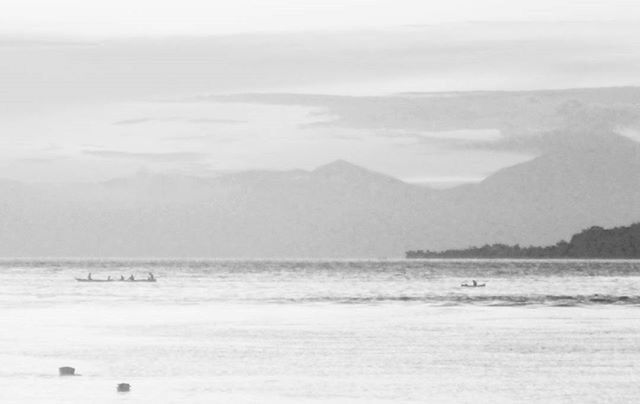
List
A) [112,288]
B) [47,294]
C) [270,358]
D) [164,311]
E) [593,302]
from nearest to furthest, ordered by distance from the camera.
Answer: [270,358], [164,311], [593,302], [47,294], [112,288]

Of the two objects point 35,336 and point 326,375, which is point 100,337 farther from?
point 326,375

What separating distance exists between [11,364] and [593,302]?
208 feet

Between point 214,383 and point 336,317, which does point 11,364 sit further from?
point 336,317

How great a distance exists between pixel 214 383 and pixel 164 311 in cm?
4998

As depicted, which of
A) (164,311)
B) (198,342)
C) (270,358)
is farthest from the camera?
(164,311)

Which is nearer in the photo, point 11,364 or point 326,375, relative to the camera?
point 326,375

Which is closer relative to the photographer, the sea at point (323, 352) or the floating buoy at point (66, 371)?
the sea at point (323, 352)

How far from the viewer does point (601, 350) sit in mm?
58000

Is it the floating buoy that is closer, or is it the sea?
the sea

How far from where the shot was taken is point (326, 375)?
1900 inches

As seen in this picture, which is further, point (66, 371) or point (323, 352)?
point (323, 352)

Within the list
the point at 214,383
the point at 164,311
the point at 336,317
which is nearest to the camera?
the point at 214,383

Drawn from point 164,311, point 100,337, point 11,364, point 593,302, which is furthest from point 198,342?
point 593,302

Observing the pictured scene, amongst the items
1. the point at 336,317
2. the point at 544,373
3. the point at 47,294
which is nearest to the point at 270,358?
the point at 544,373
